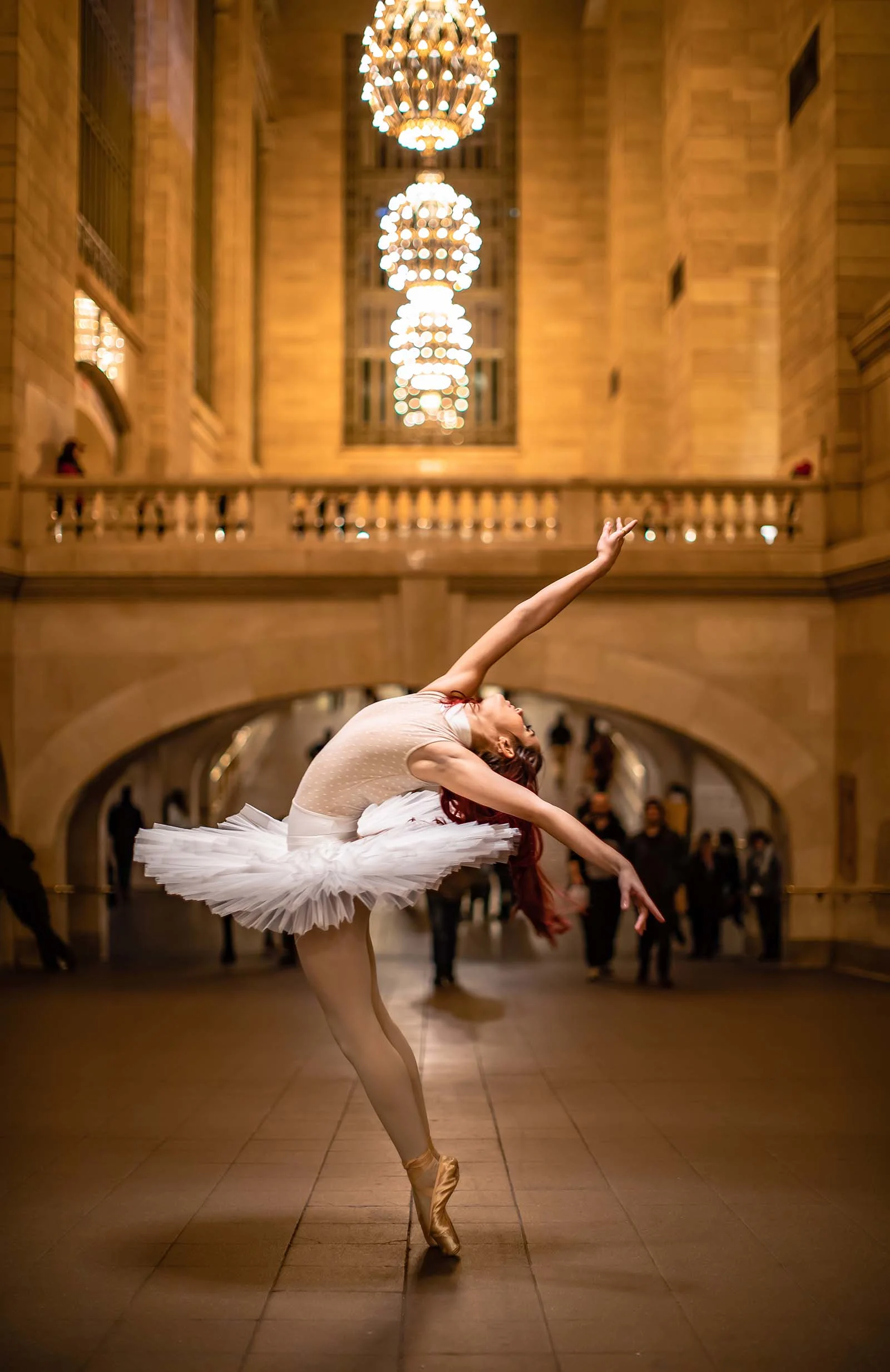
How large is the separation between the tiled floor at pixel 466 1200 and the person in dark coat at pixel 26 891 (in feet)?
7.12

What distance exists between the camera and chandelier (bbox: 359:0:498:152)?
1211 cm

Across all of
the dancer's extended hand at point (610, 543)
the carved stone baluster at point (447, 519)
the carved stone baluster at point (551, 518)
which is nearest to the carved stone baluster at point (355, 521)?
the carved stone baluster at point (447, 519)

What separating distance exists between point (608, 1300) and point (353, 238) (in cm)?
2709

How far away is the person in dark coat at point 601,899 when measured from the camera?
1227cm

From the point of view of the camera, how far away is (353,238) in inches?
1130

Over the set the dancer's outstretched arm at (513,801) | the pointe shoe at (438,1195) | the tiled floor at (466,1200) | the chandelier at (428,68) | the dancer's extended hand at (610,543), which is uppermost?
the chandelier at (428,68)

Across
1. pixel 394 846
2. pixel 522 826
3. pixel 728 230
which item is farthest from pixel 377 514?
pixel 394 846

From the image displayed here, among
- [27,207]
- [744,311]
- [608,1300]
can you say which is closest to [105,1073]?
[608,1300]

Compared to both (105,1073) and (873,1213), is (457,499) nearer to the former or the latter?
(105,1073)

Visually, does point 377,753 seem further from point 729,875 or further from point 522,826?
point 729,875

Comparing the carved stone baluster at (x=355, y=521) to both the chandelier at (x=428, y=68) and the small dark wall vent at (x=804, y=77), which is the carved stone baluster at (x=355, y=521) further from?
the small dark wall vent at (x=804, y=77)

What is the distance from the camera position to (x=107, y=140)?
1862 centimetres

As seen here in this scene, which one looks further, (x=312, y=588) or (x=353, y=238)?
(x=353, y=238)

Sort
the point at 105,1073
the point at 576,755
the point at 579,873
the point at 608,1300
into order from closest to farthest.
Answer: the point at 608,1300 < the point at 105,1073 < the point at 579,873 < the point at 576,755
